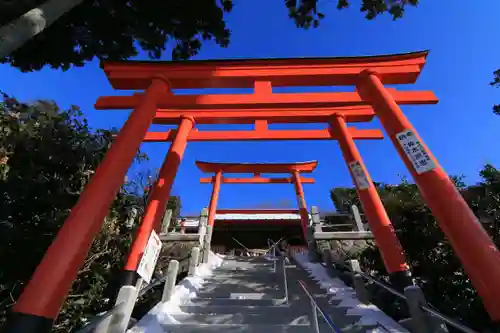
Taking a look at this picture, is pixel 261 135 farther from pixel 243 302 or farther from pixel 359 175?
pixel 243 302

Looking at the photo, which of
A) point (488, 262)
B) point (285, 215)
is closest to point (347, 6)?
point (488, 262)

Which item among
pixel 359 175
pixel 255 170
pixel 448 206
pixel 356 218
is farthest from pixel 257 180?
pixel 448 206

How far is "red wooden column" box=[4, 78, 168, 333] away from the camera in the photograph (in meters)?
2.60

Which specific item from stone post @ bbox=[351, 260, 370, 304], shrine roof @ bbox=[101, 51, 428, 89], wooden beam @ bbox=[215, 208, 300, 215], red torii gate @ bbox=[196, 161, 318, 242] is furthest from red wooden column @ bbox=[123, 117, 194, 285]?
wooden beam @ bbox=[215, 208, 300, 215]

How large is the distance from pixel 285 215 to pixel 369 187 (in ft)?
39.7

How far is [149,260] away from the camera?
3.50m

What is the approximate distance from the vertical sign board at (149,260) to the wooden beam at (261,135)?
5109mm

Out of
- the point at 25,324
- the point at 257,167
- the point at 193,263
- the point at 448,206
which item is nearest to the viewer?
the point at 25,324

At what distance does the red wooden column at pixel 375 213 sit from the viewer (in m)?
4.96

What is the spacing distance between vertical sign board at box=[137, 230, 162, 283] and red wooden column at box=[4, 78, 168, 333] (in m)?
0.61

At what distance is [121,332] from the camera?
121 inches

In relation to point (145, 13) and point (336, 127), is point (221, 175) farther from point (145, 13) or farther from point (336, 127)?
point (145, 13)

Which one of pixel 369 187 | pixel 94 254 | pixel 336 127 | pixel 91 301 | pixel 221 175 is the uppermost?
pixel 221 175

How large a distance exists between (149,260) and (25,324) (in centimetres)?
125
